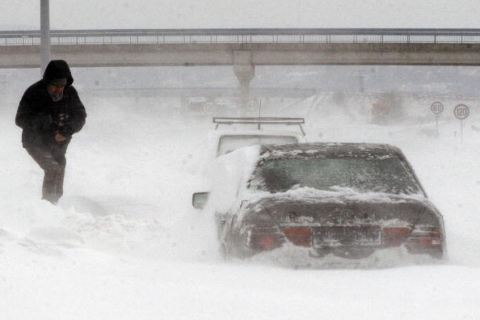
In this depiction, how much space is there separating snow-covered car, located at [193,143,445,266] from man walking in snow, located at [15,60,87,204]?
390 cm

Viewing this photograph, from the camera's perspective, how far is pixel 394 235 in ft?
17.7

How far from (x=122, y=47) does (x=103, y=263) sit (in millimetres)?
52710

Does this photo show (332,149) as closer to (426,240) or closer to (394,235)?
(394,235)

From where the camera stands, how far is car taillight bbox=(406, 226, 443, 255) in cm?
541

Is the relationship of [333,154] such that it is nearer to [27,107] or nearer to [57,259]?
[57,259]

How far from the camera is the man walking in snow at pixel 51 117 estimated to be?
8945mm

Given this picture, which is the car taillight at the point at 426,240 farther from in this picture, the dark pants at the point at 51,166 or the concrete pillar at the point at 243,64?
the concrete pillar at the point at 243,64

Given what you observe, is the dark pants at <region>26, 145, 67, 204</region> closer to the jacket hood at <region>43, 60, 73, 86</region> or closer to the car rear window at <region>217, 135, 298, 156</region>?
the jacket hood at <region>43, 60, 73, 86</region>

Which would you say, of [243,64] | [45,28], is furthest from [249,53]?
[45,28]

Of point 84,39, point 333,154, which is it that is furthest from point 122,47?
point 333,154


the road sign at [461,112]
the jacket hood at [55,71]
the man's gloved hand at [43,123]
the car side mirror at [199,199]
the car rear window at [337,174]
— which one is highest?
the road sign at [461,112]

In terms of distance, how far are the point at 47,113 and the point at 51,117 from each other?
69mm

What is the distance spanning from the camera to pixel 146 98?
4365 inches

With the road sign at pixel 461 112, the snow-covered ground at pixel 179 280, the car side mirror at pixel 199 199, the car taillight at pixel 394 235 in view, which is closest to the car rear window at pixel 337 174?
the car taillight at pixel 394 235
